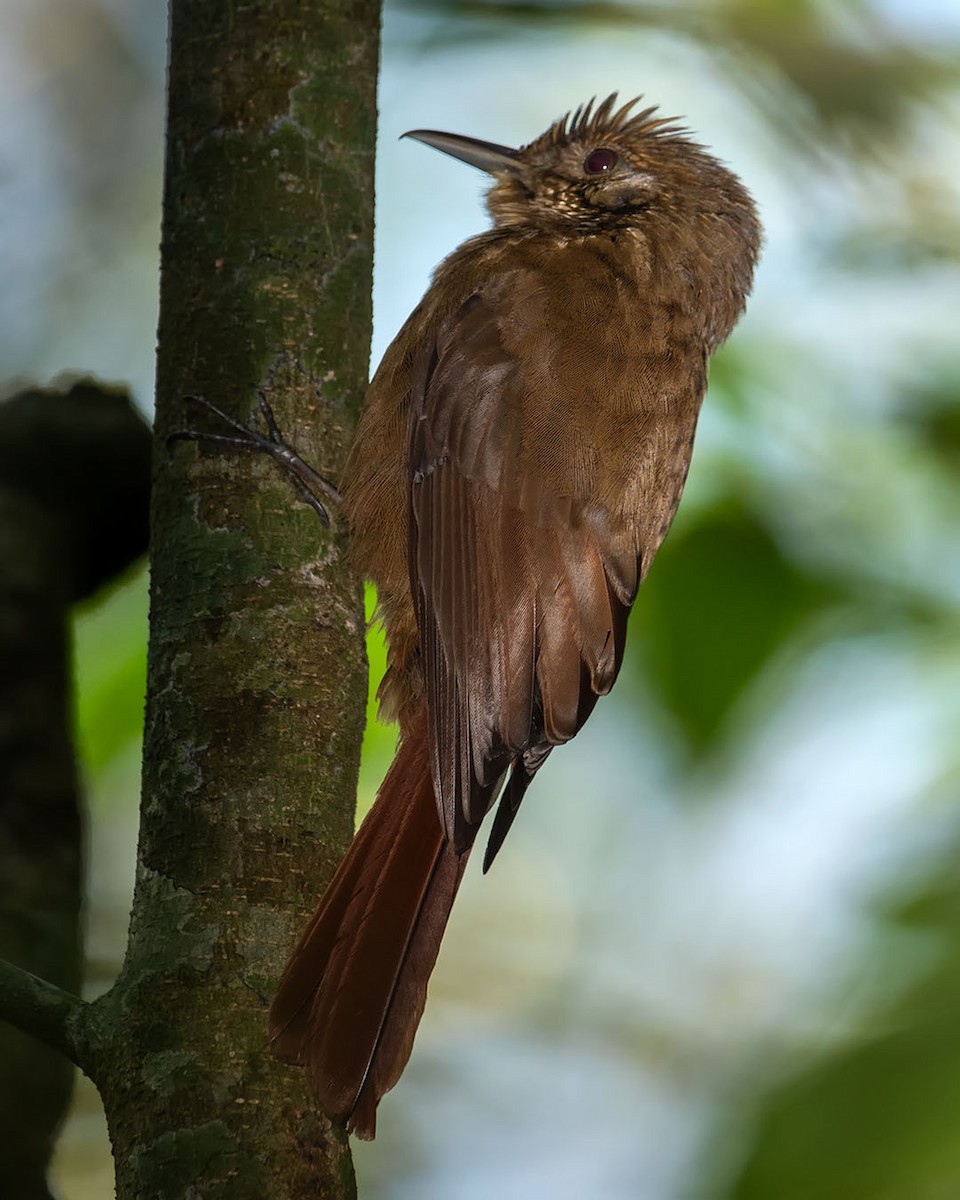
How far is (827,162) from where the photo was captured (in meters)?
3.33

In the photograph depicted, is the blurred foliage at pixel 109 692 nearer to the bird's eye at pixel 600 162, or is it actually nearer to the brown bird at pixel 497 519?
the brown bird at pixel 497 519

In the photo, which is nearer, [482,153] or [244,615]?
[244,615]

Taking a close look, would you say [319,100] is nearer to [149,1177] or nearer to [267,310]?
[267,310]

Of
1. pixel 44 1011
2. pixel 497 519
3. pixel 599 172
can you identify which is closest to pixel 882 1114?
pixel 44 1011

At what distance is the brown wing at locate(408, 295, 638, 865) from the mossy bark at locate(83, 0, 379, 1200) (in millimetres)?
297

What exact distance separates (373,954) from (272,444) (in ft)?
2.60

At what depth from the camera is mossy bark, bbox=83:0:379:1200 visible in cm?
182

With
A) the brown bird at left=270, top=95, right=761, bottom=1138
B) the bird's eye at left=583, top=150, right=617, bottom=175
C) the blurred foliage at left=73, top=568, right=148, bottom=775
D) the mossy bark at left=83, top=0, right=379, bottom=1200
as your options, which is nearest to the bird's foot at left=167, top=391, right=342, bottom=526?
the mossy bark at left=83, top=0, right=379, bottom=1200

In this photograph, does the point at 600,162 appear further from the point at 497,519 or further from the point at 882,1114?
the point at 882,1114

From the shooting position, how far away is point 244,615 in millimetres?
2199

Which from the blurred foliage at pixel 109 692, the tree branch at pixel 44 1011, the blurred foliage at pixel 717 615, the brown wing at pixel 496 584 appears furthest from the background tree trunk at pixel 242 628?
the blurred foliage at pixel 109 692

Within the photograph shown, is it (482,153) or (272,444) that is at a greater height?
(482,153)

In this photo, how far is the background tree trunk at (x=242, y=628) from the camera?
1823 mm

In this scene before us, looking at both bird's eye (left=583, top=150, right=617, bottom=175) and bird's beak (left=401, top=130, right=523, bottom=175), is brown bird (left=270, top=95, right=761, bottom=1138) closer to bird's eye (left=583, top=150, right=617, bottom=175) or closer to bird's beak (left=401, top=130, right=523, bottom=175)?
bird's eye (left=583, top=150, right=617, bottom=175)
